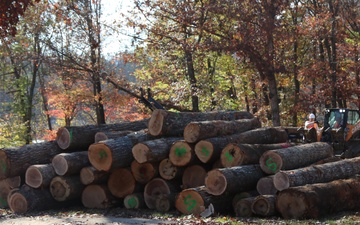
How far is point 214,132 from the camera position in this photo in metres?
13.9

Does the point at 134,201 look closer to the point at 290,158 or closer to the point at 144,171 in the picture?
the point at 144,171

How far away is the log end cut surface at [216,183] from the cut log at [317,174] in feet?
4.00

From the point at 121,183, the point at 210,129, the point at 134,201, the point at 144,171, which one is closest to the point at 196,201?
the point at 144,171

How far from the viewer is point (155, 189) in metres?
13.4

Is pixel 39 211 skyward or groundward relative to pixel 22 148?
groundward

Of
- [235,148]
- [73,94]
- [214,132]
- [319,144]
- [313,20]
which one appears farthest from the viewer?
[73,94]

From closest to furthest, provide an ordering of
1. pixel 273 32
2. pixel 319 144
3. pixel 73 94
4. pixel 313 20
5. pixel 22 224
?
Answer: 1. pixel 22 224
2. pixel 319 144
3. pixel 273 32
4. pixel 313 20
5. pixel 73 94

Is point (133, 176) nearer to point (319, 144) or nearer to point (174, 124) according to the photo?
point (174, 124)

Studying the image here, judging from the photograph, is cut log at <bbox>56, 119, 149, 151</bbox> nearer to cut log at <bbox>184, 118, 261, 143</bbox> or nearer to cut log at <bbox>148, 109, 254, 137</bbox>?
cut log at <bbox>148, 109, 254, 137</bbox>

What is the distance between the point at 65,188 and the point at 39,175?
0.79 meters

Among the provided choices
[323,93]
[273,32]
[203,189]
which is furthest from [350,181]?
[323,93]

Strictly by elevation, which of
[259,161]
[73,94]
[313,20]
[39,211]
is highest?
[313,20]

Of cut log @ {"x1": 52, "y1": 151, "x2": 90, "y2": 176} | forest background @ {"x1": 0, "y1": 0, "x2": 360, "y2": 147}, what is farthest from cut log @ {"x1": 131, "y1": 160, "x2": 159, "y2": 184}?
forest background @ {"x1": 0, "y1": 0, "x2": 360, "y2": 147}

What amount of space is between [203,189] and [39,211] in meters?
4.83
